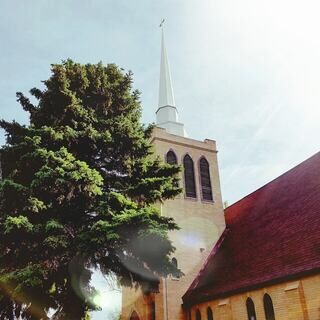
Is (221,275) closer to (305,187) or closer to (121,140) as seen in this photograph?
(305,187)

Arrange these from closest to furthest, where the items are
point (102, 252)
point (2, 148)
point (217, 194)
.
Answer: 1. point (102, 252)
2. point (2, 148)
3. point (217, 194)

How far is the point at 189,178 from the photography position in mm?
21906

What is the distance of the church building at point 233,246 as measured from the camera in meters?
Result: 13.4

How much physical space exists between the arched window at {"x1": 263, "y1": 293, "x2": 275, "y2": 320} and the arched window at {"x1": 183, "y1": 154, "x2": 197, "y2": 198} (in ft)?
26.7

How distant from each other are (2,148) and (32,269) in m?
4.56

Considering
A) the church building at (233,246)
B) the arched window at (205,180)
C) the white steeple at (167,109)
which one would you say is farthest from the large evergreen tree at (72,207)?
the white steeple at (167,109)

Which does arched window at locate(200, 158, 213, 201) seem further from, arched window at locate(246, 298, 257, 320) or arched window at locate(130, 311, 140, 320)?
arched window at locate(246, 298, 257, 320)

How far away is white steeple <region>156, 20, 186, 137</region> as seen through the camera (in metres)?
24.1

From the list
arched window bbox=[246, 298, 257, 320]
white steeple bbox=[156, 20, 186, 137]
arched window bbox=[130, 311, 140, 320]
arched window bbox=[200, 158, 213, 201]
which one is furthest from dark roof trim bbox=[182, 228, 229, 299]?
white steeple bbox=[156, 20, 186, 137]

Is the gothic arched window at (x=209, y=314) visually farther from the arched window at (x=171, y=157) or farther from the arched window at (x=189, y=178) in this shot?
the arched window at (x=171, y=157)

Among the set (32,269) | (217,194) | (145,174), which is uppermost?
(217,194)

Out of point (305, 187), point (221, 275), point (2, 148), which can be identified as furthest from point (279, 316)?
point (2, 148)

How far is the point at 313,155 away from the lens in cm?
1838

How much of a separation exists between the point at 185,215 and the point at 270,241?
5.53 metres
